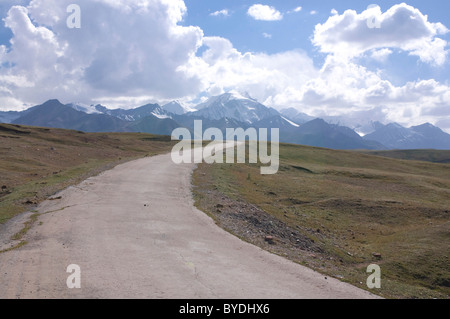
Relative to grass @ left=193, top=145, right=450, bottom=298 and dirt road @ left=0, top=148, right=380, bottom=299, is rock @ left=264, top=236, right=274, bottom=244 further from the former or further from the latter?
dirt road @ left=0, top=148, right=380, bottom=299

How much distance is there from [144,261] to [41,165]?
47.4 m

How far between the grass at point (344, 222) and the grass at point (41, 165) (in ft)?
39.6

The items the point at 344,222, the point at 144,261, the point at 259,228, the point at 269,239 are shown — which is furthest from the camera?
the point at 344,222

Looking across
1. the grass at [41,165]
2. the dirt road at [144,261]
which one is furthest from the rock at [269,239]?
the grass at [41,165]

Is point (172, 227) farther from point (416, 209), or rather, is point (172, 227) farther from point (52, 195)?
point (416, 209)

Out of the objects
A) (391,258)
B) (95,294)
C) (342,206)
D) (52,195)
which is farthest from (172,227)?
(342,206)

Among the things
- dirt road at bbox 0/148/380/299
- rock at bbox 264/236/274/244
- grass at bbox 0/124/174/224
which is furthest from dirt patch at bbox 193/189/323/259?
grass at bbox 0/124/174/224

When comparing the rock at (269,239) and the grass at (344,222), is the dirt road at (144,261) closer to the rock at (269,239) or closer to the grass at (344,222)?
the grass at (344,222)

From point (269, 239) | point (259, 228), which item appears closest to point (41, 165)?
point (259, 228)

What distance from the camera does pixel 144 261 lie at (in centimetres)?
1273

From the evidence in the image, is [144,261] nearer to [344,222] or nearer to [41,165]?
[344,222]

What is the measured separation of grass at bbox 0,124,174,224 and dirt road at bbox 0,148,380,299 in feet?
11.7

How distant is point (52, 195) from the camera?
25.5 meters

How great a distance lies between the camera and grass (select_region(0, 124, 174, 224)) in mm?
25553
